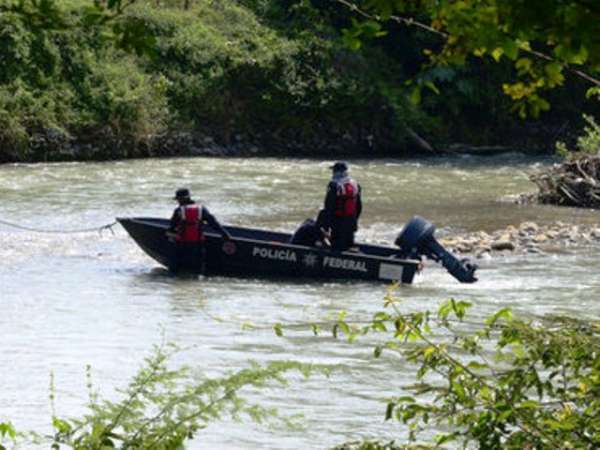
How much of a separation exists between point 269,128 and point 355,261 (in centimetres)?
1955

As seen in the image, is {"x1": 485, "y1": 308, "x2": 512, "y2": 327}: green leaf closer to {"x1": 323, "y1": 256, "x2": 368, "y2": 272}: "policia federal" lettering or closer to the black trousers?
the black trousers

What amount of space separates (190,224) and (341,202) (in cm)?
182

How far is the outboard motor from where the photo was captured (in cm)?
1664

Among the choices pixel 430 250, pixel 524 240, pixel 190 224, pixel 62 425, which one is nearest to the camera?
pixel 62 425

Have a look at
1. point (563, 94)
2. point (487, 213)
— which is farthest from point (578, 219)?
point (563, 94)

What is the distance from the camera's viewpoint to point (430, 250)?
16766mm

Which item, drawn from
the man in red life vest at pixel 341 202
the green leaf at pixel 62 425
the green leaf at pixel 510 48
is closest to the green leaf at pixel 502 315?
the green leaf at pixel 510 48

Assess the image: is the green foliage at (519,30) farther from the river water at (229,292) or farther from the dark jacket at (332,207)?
the dark jacket at (332,207)

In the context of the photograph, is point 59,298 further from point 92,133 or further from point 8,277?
point 92,133

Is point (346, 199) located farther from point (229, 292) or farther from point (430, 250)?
point (229, 292)

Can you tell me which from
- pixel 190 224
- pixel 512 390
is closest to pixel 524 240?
pixel 190 224

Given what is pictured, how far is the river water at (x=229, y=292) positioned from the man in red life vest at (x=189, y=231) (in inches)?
9.8

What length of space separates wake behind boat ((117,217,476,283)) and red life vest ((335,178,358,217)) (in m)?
0.61

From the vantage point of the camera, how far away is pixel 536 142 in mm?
37500
